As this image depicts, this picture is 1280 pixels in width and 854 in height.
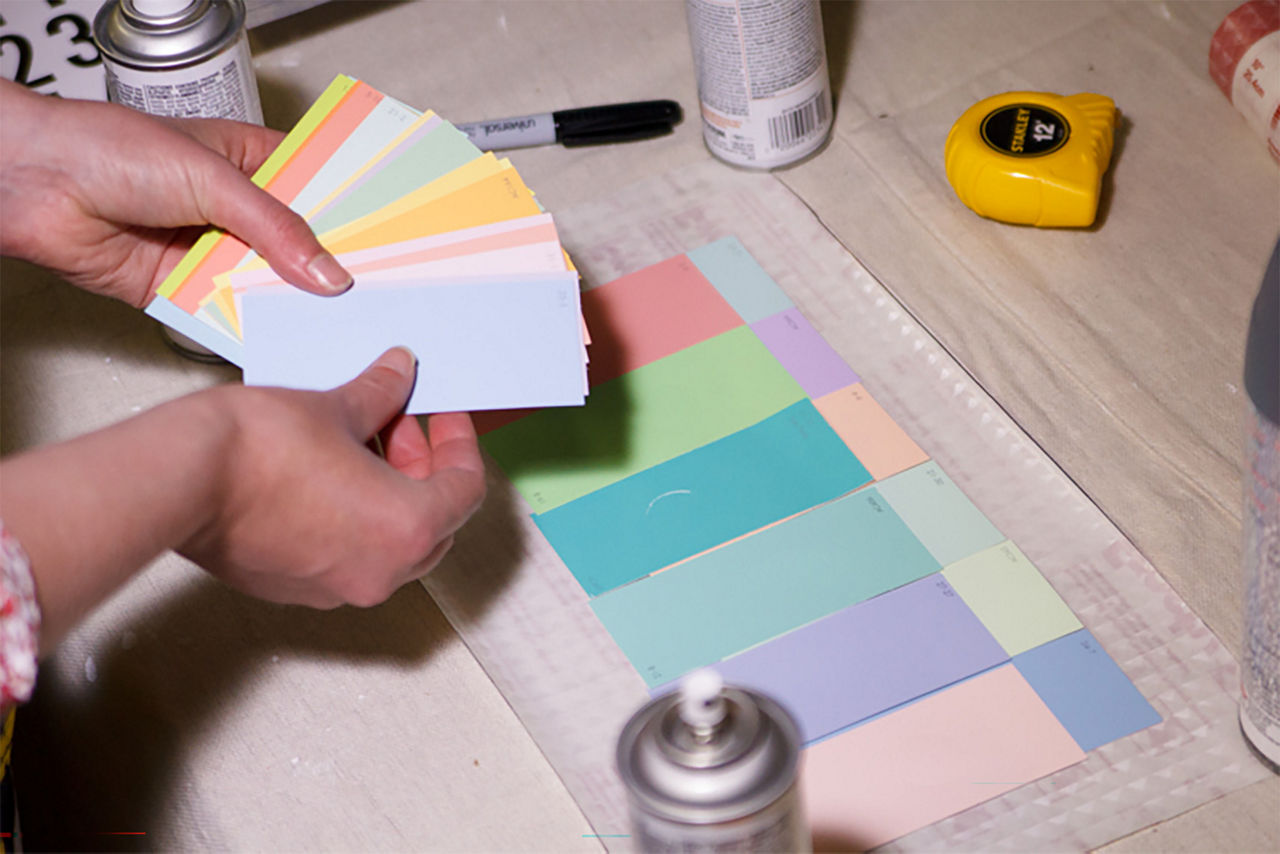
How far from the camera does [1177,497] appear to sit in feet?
2.44

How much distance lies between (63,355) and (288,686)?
1.06 feet

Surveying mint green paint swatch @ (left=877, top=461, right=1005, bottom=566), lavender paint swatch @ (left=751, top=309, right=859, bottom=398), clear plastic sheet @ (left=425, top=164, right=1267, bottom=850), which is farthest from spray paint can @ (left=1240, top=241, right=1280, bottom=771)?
lavender paint swatch @ (left=751, top=309, right=859, bottom=398)

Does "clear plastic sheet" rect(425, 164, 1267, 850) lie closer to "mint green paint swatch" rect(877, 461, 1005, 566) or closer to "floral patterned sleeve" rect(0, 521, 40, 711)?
"mint green paint swatch" rect(877, 461, 1005, 566)

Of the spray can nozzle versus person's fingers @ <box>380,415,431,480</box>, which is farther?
person's fingers @ <box>380,415,431,480</box>

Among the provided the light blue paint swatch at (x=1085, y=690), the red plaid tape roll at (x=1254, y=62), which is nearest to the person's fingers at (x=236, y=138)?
the light blue paint swatch at (x=1085, y=690)

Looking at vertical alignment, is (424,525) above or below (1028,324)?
above

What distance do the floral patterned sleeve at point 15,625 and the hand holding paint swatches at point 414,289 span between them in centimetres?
20

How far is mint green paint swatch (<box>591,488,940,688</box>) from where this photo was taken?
27.8 inches

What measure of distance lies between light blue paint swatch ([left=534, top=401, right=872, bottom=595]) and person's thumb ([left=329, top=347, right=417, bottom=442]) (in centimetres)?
14

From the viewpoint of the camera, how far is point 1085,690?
670mm

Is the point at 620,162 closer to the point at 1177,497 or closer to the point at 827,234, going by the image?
the point at 827,234

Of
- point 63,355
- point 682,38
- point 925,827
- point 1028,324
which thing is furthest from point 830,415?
point 63,355

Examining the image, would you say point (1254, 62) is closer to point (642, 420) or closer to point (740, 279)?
point (740, 279)

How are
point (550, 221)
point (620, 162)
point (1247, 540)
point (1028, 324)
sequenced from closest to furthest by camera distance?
point (1247, 540), point (550, 221), point (1028, 324), point (620, 162)
